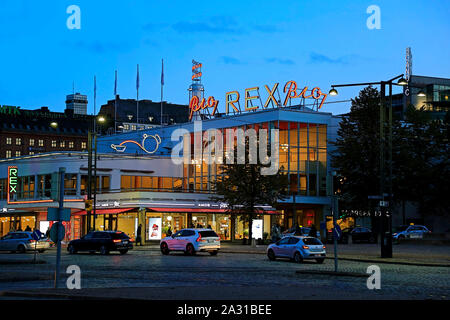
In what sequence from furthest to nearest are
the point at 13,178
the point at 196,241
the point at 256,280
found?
the point at 13,178 < the point at 196,241 < the point at 256,280

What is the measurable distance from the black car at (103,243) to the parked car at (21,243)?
4.57 m

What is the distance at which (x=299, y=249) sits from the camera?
37.8m

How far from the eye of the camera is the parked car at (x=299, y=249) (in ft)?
122

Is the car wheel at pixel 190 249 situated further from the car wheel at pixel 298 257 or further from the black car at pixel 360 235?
the black car at pixel 360 235

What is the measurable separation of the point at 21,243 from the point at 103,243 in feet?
24.9

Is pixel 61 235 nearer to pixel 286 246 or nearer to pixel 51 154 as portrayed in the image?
pixel 286 246

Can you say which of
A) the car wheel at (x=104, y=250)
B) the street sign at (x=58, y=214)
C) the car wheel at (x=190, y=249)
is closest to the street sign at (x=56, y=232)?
the street sign at (x=58, y=214)

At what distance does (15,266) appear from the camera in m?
33.2

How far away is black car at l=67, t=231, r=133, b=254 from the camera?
152ft

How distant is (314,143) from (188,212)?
2111 cm

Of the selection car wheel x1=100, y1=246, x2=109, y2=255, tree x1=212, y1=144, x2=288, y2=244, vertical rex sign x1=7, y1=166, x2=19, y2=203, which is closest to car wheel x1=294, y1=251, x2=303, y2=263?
car wheel x1=100, y1=246, x2=109, y2=255

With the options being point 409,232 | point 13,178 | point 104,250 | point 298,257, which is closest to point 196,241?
point 104,250

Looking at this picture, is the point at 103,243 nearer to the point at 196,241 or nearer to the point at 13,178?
the point at 196,241
